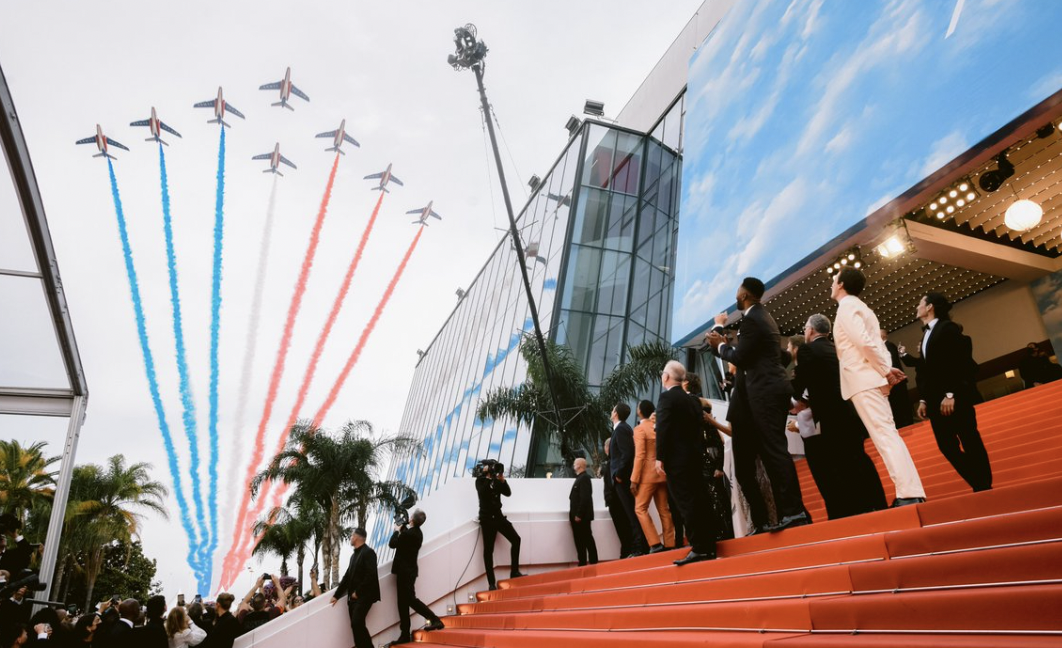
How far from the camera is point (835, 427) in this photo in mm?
4574

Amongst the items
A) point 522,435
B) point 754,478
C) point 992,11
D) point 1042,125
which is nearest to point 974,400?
point 754,478

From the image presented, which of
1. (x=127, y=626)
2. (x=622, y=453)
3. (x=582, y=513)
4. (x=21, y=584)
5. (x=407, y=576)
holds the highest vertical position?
(x=622, y=453)

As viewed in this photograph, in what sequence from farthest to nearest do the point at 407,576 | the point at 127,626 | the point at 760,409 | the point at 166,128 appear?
the point at 166,128
the point at 407,576
the point at 127,626
the point at 760,409

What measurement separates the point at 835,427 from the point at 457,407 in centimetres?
2466

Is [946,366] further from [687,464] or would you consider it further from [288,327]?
[288,327]

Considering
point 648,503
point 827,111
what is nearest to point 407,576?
point 648,503

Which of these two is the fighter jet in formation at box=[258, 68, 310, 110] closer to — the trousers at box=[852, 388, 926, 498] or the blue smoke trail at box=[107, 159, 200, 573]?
the blue smoke trail at box=[107, 159, 200, 573]

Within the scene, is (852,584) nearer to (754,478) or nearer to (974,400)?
(754,478)

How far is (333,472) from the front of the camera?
18.4 meters

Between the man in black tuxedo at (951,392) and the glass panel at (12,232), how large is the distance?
8978 mm

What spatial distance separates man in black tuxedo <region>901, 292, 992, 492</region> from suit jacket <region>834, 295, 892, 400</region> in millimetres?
856

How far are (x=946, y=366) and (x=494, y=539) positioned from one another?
5431 millimetres

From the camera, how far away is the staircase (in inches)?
92.2

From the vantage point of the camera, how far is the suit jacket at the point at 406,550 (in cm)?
716
